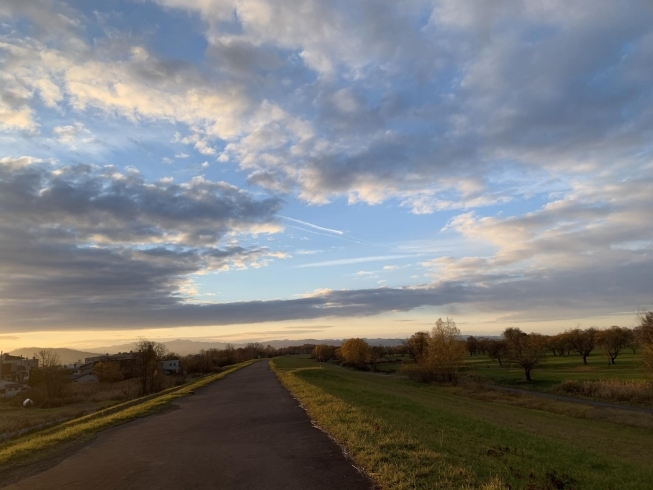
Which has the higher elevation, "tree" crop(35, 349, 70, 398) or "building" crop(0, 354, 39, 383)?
"tree" crop(35, 349, 70, 398)

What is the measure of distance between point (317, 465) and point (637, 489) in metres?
6.32

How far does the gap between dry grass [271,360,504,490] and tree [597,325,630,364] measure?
86.3 metres

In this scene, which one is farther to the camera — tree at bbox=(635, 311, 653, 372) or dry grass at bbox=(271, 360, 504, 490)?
tree at bbox=(635, 311, 653, 372)

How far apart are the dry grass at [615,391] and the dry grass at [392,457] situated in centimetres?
4028

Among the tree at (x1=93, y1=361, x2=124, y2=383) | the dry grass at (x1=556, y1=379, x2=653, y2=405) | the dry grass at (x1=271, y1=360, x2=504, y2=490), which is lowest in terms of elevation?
the tree at (x1=93, y1=361, x2=124, y2=383)

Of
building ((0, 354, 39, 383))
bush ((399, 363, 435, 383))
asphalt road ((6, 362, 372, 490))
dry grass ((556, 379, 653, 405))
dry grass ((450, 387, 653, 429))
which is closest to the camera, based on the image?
asphalt road ((6, 362, 372, 490))

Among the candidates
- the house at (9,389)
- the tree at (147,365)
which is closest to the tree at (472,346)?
the tree at (147,365)

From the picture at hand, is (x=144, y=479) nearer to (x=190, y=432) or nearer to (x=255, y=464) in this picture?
(x=255, y=464)

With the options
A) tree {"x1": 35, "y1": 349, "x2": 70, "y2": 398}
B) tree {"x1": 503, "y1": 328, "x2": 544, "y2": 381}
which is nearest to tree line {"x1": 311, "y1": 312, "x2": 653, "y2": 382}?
tree {"x1": 503, "y1": 328, "x2": 544, "y2": 381}

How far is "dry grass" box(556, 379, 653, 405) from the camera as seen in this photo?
131 feet

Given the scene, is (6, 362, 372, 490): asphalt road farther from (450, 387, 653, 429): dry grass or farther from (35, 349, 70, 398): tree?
(35, 349, 70, 398): tree

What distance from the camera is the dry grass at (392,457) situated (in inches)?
264

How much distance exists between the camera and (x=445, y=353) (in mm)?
62469

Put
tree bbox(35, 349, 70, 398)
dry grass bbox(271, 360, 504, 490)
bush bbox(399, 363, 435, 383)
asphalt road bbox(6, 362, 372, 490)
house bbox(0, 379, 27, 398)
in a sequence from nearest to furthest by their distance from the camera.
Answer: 1. dry grass bbox(271, 360, 504, 490)
2. asphalt road bbox(6, 362, 372, 490)
3. tree bbox(35, 349, 70, 398)
4. bush bbox(399, 363, 435, 383)
5. house bbox(0, 379, 27, 398)
